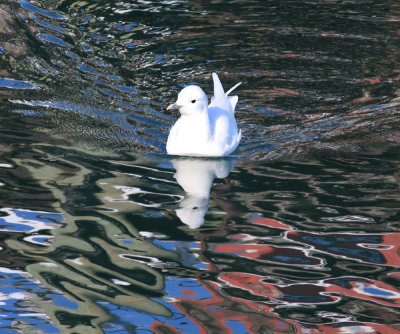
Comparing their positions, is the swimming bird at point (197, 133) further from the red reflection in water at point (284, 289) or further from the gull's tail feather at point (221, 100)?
the red reflection in water at point (284, 289)

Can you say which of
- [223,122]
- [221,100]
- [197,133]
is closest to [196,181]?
[197,133]

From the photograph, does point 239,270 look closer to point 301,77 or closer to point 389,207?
point 389,207

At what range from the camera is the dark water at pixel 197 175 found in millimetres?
7301

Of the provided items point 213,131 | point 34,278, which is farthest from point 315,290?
point 213,131

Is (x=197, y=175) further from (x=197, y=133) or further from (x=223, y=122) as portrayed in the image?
(x=223, y=122)

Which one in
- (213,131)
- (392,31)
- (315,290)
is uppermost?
(392,31)

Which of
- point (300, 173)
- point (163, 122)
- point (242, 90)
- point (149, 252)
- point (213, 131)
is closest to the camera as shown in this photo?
point (149, 252)

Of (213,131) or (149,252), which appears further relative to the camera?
(213,131)

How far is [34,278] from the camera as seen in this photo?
25.1ft

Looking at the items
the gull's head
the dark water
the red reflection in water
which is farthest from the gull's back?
the red reflection in water

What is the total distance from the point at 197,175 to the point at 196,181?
0.20 meters

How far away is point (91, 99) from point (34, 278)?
4.29m

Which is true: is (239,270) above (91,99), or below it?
below

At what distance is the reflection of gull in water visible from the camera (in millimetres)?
8805
